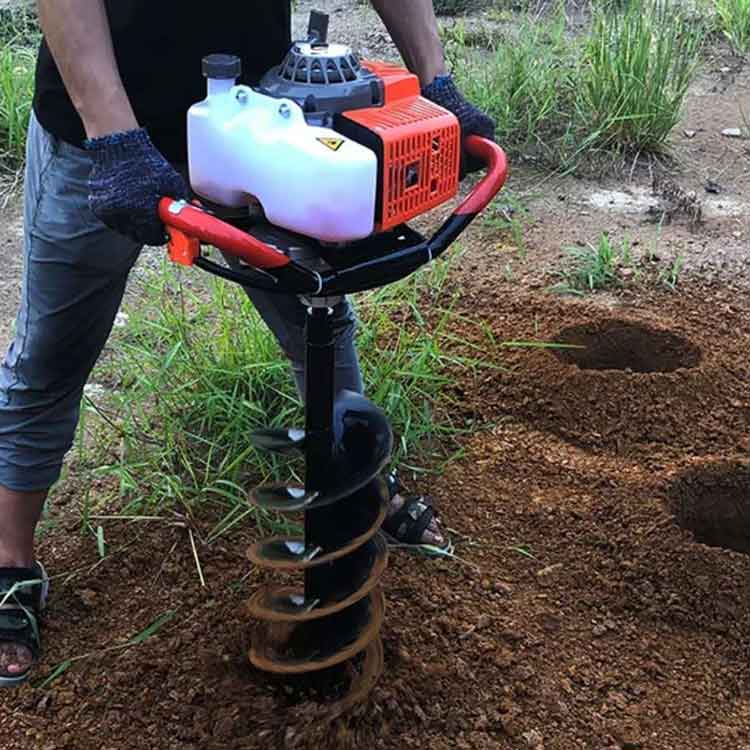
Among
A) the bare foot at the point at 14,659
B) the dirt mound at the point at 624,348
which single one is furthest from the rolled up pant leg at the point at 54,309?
the dirt mound at the point at 624,348

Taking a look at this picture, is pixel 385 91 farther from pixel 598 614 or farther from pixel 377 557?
pixel 598 614

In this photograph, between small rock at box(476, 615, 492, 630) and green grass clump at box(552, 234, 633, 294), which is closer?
small rock at box(476, 615, 492, 630)

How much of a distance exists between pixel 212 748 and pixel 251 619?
0.96ft

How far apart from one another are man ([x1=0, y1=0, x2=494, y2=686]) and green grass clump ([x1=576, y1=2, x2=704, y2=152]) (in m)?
2.34

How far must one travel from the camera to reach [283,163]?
4.26ft

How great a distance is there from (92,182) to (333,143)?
0.34 m

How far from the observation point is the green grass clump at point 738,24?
17.2 ft

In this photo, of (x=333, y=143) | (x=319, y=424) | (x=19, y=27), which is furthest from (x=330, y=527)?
(x=19, y=27)

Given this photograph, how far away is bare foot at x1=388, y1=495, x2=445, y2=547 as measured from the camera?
227 cm

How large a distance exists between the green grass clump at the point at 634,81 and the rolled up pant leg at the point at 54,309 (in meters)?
2.66

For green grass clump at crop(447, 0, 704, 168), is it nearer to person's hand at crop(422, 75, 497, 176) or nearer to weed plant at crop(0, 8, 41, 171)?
weed plant at crop(0, 8, 41, 171)

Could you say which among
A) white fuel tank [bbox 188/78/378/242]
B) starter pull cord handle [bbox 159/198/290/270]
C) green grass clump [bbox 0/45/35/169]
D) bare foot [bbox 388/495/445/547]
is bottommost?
bare foot [bbox 388/495/445/547]

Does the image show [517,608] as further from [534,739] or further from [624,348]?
[624,348]

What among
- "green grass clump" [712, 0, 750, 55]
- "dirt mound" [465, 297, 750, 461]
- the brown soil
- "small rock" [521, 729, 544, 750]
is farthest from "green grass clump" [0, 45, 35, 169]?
"green grass clump" [712, 0, 750, 55]
